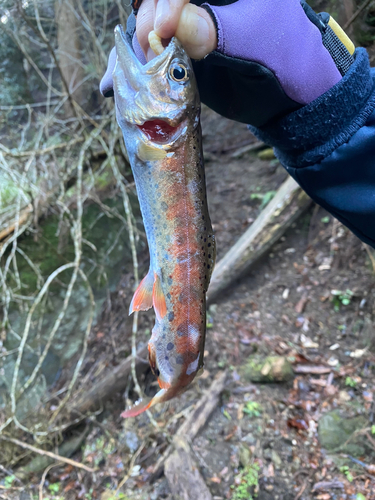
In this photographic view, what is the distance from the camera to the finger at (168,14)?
3.44ft

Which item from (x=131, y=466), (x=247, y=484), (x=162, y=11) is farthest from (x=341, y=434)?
(x=162, y=11)

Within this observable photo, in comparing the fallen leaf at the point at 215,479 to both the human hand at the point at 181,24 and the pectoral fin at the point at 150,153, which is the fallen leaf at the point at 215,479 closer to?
the pectoral fin at the point at 150,153

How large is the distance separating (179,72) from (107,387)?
382cm

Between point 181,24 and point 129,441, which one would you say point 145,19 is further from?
point 129,441

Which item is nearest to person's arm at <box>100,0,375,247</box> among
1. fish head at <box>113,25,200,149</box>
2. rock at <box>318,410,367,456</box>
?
fish head at <box>113,25,200,149</box>

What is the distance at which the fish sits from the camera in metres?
1.24

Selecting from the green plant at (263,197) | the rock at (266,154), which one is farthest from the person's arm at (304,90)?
the rock at (266,154)

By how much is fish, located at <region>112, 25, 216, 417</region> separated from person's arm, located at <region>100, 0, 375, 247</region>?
0.18 m

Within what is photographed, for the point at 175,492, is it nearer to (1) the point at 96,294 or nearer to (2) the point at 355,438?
(2) the point at 355,438

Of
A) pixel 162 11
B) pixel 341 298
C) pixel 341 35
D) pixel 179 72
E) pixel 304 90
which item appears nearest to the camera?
pixel 162 11

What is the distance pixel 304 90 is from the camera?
4.66 feet

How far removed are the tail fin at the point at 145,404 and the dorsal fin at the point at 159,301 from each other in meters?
0.34

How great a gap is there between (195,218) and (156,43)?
663mm

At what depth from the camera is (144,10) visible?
1.21 m
